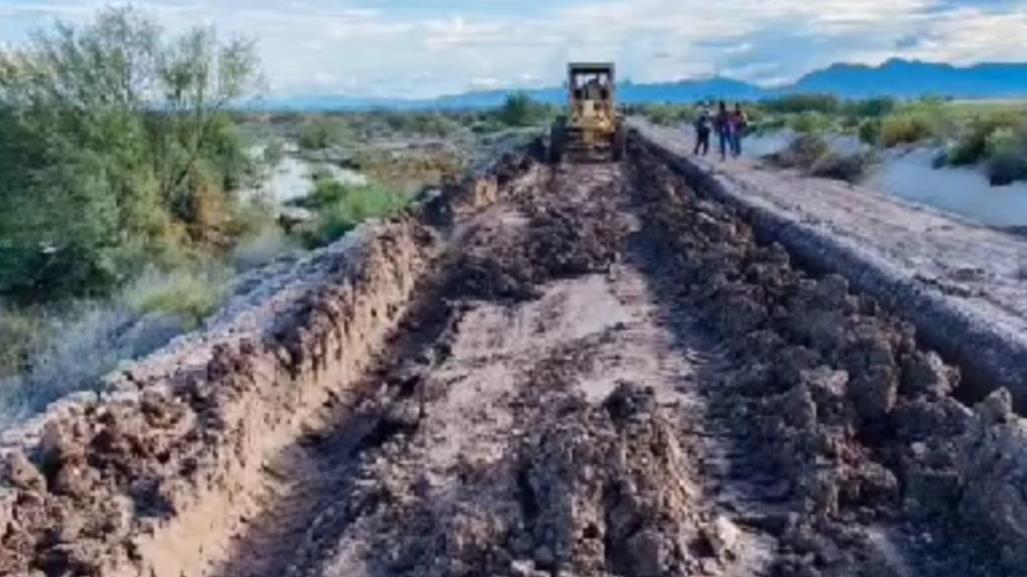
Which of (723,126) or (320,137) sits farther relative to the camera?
(320,137)

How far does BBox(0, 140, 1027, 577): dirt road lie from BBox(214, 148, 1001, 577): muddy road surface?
0.03m

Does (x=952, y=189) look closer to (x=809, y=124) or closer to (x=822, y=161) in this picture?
(x=822, y=161)

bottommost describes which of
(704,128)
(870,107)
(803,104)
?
(803,104)

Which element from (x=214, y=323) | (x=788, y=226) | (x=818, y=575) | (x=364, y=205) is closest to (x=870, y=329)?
(x=818, y=575)

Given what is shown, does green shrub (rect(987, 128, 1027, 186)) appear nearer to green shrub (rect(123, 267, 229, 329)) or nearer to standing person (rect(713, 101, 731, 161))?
standing person (rect(713, 101, 731, 161))

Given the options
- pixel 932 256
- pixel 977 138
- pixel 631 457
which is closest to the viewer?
pixel 631 457

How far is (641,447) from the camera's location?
1003 cm

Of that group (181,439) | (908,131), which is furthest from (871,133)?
(181,439)

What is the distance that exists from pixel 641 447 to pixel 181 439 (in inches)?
148

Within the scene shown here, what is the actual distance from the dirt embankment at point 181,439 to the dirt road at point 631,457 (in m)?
0.05

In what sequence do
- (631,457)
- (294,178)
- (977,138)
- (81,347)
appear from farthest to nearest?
(294,178) < (977,138) < (81,347) < (631,457)

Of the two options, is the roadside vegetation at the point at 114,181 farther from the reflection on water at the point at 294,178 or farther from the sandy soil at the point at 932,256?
the sandy soil at the point at 932,256

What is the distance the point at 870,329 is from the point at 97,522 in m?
6.90

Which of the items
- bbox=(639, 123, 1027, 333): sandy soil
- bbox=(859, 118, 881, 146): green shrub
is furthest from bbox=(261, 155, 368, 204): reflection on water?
bbox=(859, 118, 881, 146): green shrub
